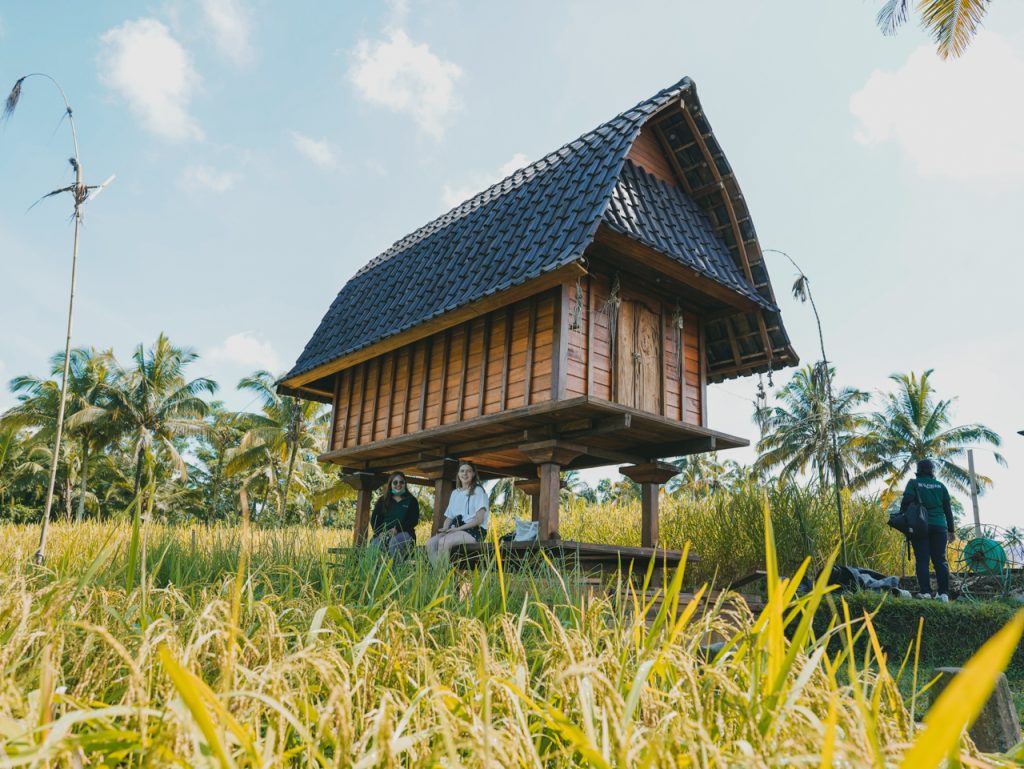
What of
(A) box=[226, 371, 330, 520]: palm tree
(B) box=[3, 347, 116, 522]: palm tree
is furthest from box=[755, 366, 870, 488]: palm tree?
(B) box=[3, 347, 116, 522]: palm tree

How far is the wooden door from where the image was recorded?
8.83 m

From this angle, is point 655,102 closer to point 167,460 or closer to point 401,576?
point 401,576

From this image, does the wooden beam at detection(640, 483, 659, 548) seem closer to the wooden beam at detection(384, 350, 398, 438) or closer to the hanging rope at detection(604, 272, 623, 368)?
the hanging rope at detection(604, 272, 623, 368)

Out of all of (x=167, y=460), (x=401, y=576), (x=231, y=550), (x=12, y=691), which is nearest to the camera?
(x=12, y=691)

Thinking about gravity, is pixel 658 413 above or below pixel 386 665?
above

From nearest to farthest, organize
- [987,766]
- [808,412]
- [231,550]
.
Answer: [987,766], [231,550], [808,412]

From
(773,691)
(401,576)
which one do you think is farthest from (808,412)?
(773,691)

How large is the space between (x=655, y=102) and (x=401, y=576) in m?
6.97

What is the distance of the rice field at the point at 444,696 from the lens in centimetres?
130

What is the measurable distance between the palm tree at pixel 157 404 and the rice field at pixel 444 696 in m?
34.5

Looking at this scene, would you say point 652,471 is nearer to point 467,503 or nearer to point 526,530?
point 526,530

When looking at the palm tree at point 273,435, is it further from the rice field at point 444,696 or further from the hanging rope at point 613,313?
the rice field at point 444,696

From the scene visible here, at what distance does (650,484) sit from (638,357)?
230 centimetres

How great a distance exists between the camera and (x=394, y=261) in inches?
485
